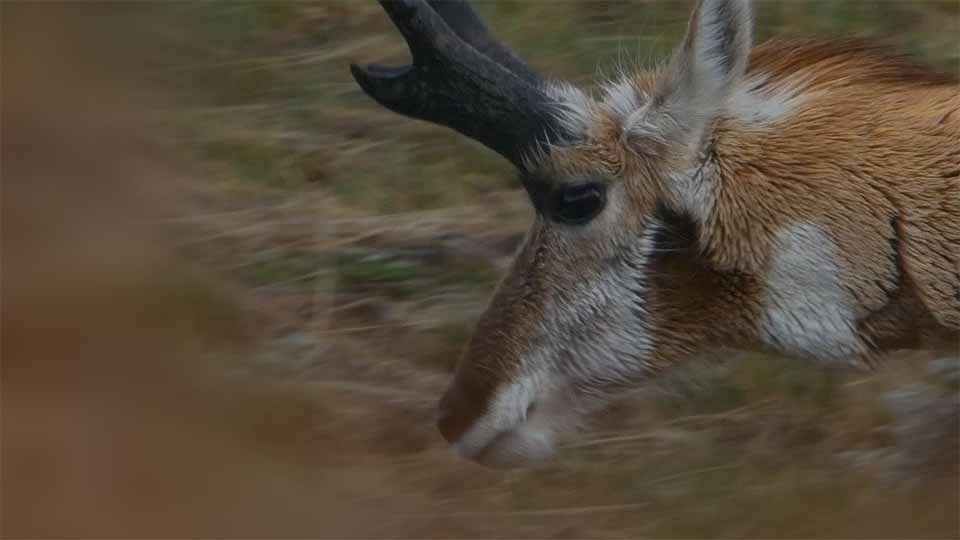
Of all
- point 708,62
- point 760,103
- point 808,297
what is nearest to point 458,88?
point 708,62

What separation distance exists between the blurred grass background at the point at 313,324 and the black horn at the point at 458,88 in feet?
2.17

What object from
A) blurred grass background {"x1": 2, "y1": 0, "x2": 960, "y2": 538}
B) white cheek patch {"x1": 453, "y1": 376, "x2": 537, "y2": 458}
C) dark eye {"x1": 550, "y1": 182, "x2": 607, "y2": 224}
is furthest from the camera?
white cheek patch {"x1": 453, "y1": 376, "x2": 537, "y2": 458}

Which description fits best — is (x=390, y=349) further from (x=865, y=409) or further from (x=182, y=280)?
(x=865, y=409)

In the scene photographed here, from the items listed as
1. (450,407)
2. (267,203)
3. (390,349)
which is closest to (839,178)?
(450,407)

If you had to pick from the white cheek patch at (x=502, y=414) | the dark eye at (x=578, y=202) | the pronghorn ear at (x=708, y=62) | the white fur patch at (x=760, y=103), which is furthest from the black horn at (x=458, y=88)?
the white cheek patch at (x=502, y=414)

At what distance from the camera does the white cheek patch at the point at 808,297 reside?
377 centimetres

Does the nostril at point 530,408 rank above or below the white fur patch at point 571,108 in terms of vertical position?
below

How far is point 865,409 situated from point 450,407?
1.84m

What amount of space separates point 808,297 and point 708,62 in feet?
2.04

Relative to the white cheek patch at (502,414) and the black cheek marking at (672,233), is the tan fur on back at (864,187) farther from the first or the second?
the white cheek patch at (502,414)

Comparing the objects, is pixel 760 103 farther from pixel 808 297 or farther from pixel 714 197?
pixel 808 297

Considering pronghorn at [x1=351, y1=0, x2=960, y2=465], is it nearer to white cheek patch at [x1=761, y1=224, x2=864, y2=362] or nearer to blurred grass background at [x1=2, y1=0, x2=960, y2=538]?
white cheek patch at [x1=761, y1=224, x2=864, y2=362]

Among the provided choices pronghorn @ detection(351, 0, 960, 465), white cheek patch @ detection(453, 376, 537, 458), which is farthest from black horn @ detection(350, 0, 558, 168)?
white cheek patch @ detection(453, 376, 537, 458)

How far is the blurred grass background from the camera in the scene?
3455 millimetres
